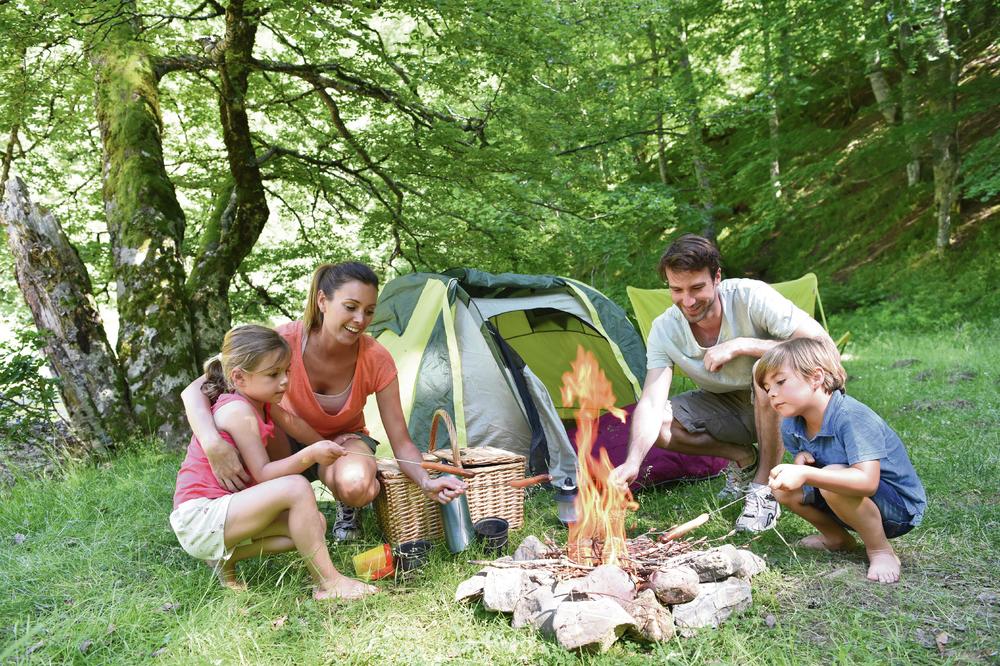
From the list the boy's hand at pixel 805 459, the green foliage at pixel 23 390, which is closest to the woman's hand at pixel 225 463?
the boy's hand at pixel 805 459

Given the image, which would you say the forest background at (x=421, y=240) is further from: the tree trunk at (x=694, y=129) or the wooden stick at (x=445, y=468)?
the wooden stick at (x=445, y=468)

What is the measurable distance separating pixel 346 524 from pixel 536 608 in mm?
1253

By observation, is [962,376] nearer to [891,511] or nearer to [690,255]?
[891,511]

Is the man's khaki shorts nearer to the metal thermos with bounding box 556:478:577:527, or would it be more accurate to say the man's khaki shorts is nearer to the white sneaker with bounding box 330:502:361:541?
the metal thermos with bounding box 556:478:577:527

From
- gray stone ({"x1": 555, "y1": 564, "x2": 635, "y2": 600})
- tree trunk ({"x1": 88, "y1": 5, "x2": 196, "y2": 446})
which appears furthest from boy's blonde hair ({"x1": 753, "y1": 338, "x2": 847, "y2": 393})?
tree trunk ({"x1": 88, "y1": 5, "x2": 196, "y2": 446})

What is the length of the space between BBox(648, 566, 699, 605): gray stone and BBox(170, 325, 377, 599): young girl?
3.40ft

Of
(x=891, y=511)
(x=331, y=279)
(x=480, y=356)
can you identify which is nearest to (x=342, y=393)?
(x=331, y=279)

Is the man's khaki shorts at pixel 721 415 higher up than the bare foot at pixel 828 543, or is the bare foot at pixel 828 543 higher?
the man's khaki shorts at pixel 721 415

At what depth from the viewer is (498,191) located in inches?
254

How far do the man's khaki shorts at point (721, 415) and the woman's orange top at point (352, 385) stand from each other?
144cm

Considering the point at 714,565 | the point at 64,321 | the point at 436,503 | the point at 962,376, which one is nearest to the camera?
the point at 714,565

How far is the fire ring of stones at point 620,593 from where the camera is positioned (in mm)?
2092

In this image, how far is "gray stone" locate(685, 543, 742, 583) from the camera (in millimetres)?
2324

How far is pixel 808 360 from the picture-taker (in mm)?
2451
